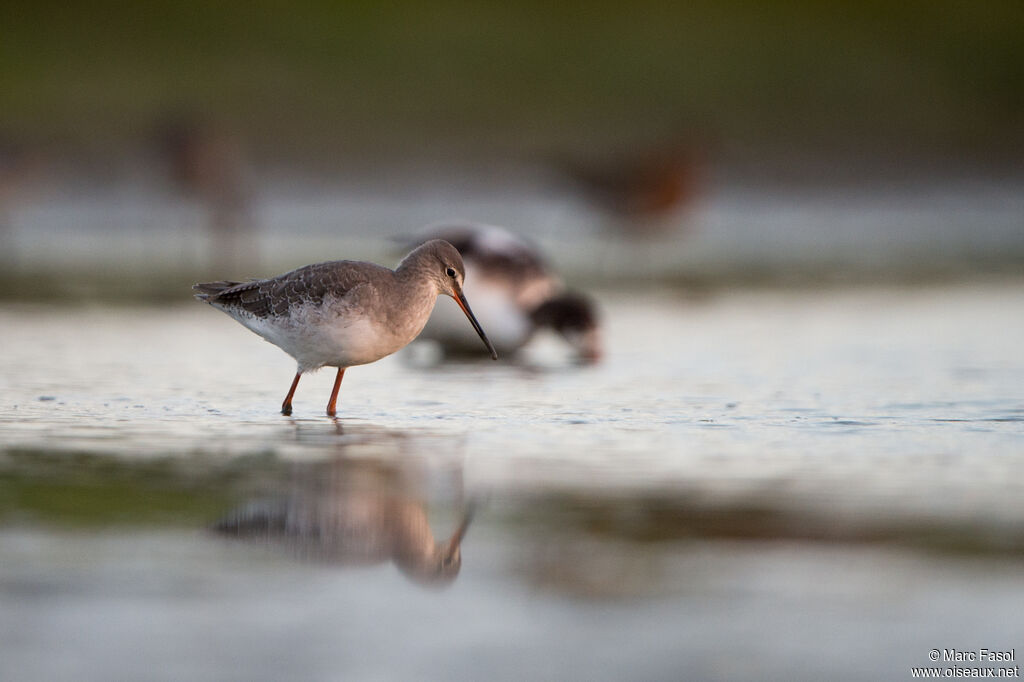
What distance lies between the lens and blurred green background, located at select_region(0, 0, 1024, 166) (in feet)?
67.9

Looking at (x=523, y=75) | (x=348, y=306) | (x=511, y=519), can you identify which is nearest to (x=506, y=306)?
(x=348, y=306)

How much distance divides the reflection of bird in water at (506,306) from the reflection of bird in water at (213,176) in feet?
23.8

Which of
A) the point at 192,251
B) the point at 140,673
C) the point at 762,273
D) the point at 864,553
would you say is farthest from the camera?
the point at 192,251

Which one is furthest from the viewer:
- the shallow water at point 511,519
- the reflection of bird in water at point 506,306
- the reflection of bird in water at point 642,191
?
the reflection of bird in water at point 642,191

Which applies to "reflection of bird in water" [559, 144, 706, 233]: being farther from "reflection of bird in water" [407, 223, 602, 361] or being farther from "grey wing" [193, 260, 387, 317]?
"grey wing" [193, 260, 387, 317]

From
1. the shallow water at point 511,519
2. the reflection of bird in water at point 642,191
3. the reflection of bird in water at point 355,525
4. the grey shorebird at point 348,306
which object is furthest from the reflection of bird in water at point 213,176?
the reflection of bird in water at point 355,525

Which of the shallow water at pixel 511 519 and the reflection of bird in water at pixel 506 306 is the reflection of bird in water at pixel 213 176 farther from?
the shallow water at pixel 511 519

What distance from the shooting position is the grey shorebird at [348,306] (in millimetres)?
6363

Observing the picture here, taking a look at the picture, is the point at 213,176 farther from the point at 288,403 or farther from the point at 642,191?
the point at 288,403

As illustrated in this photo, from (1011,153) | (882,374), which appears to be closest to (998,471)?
(882,374)

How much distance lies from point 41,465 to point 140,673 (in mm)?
2136

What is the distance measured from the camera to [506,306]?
8.85 meters

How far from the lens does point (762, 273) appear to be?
13.3 meters

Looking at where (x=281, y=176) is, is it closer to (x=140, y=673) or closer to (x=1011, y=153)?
(x=1011, y=153)
